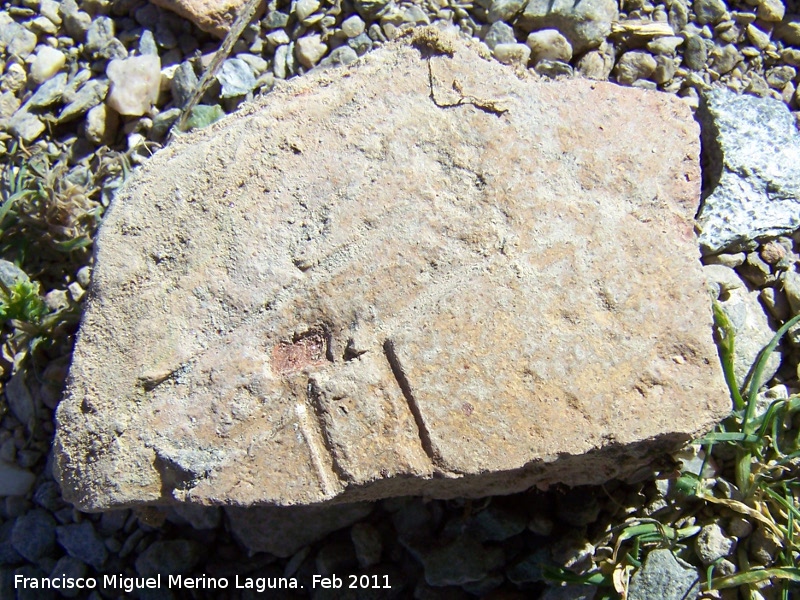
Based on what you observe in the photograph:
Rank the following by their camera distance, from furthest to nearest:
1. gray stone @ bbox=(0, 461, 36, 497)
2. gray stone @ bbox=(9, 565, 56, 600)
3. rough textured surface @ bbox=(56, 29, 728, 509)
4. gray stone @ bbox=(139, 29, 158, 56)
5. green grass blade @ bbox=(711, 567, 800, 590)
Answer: gray stone @ bbox=(139, 29, 158, 56) → gray stone @ bbox=(0, 461, 36, 497) → gray stone @ bbox=(9, 565, 56, 600) → green grass blade @ bbox=(711, 567, 800, 590) → rough textured surface @ bbox=(56, 29, 728, 509)

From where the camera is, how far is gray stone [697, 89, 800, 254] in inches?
75.8

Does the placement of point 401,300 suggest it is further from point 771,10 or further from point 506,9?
point 771,10

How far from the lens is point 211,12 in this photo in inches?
91.7

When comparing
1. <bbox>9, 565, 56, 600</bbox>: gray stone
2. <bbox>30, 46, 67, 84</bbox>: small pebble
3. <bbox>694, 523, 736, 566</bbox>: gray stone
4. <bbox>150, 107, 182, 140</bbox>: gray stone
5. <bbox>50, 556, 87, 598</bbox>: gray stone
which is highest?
<bbox>30, 46, 67, 84</bbox>: small pebble

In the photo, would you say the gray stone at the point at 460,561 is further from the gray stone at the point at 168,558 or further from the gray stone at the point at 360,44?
the gray stone at the point at 360,44

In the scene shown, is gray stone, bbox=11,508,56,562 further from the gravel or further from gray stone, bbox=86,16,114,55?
gray stone, bbox=86,16,114,55

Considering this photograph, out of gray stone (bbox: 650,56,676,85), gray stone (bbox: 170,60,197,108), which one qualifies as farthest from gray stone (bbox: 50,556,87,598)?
gray stone (bbox: 650,56,676,85)

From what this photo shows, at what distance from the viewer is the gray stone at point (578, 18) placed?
2219mm

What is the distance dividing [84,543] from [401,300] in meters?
1.25

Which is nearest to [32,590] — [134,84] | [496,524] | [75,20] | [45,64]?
[496,524]

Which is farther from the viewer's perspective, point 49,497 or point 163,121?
point 163,121

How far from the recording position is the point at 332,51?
91.6 inches

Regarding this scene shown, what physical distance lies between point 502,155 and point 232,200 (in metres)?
0.59

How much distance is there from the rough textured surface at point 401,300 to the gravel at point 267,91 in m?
0.28
